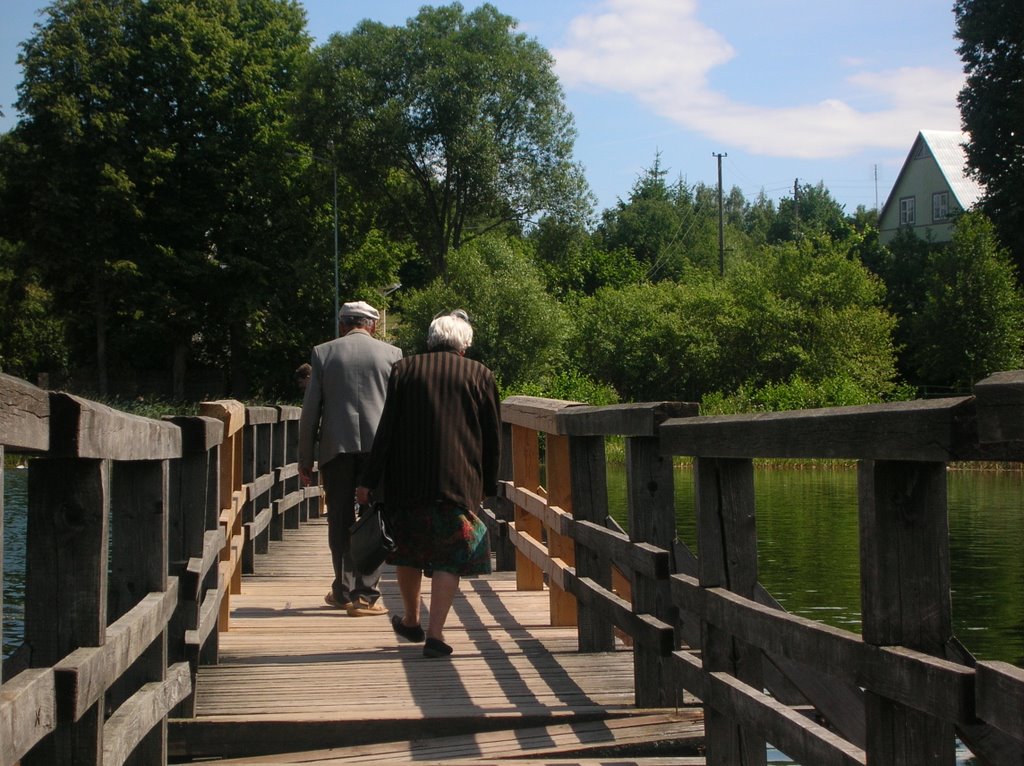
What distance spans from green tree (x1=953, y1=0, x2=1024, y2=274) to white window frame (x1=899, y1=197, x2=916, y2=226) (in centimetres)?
1912

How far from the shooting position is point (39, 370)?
187 feet

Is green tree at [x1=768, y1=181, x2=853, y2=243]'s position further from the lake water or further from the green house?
the lake water

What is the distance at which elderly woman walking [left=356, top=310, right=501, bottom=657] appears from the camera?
235 inches

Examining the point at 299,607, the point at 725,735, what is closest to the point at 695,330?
the point at 299,607

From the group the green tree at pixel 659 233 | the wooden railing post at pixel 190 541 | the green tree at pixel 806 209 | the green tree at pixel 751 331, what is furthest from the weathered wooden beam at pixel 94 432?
the green tree at pixel 806 209

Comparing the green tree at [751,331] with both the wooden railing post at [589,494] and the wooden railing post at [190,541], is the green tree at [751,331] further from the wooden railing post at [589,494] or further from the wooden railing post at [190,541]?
the wooden railing post at [190,541]

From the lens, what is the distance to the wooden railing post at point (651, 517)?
483 cm

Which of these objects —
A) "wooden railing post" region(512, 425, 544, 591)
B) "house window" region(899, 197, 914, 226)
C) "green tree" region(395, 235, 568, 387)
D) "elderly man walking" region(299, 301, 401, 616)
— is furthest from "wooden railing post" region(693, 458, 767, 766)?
"house window" region(899, 197, 914, 226)

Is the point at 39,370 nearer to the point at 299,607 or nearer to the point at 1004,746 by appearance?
the point at 299,607

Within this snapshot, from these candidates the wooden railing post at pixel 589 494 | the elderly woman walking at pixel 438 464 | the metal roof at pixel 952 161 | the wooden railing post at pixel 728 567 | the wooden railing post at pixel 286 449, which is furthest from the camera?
the metal roof at pixel 952 161

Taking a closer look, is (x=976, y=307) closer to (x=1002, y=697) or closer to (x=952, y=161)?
(x=952, y=161)

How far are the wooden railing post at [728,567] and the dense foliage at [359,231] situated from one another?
39.5 m

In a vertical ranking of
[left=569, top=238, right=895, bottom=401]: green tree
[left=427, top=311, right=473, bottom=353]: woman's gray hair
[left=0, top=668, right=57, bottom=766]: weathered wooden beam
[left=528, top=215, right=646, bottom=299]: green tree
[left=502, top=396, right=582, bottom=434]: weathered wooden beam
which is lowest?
[left=0, top=668, right=57, bottom=766]: weathered wooden beam

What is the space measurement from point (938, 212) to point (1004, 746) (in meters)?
64.1
